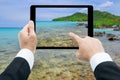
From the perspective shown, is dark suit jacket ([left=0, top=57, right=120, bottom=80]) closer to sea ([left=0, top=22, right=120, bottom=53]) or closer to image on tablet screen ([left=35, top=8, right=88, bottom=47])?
image on tablet screen ([left=35, top=8, right=88, bottom=47])

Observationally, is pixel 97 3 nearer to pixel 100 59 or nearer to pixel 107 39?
pixel 107 39

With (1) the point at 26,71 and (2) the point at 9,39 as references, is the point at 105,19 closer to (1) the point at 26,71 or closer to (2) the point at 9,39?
(2) the point at 9,39

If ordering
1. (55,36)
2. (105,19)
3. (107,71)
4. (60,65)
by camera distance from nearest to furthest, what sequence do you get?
(107,71), (55,36), (60,65), (105,19)

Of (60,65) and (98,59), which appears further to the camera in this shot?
(60,65)

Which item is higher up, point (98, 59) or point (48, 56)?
point (98, 59)

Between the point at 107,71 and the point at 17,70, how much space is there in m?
0.11

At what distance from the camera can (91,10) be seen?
809mm

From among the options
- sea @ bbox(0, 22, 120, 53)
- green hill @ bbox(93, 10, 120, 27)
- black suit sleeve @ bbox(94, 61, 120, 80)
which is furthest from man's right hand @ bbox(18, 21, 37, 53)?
green hill @ bbox(93, 10, 120, 27)

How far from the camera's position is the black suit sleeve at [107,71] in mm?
387

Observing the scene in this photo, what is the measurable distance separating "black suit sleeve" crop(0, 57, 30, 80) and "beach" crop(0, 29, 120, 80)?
13.2 ft

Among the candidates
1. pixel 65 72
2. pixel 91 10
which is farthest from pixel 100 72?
pixel 65 72

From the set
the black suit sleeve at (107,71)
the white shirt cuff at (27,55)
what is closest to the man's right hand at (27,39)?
the white shirt cuff at (27,55)

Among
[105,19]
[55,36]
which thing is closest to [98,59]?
[55,36]

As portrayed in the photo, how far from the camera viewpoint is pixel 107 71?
0.39m
